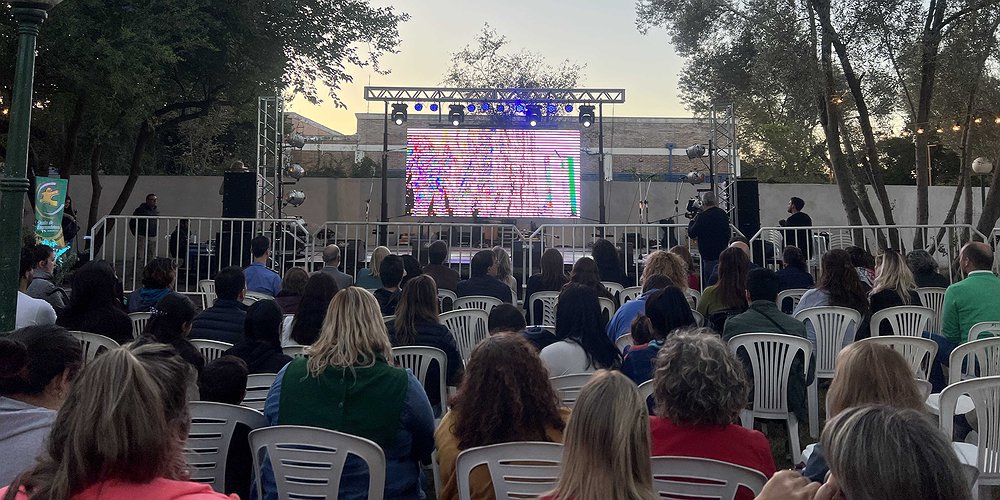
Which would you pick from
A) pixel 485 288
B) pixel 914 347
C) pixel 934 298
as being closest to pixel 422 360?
pixel 485 288

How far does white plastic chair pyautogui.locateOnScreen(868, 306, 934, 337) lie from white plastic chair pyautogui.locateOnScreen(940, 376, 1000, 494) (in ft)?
6.64

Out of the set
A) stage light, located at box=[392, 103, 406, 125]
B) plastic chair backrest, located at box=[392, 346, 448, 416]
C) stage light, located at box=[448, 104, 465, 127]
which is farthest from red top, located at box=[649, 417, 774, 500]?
stage light, located at box=[448, 104, 465, 127]

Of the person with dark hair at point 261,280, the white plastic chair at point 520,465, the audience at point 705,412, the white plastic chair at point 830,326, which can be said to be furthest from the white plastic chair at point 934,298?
the person with dark hair at point 261,280

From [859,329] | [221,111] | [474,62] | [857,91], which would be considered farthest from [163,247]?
[859,329]

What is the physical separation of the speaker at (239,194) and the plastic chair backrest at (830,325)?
29.6ft

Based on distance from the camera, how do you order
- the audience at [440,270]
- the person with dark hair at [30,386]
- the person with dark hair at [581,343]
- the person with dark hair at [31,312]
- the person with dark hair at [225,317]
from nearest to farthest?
the person with dark hair at [30,386] → the person with dark hair at [581,343] → the person with dark hair at [31,312] → the person with dark hair at [225,317] → the audience at [440,270]

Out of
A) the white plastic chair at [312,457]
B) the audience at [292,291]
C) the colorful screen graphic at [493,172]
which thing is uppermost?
the colorful screen graphic at [493,172]

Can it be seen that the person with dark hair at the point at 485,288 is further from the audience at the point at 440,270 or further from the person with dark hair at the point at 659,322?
the person with dark hair at the point at 659,322

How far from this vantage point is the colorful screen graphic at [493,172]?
569 inches

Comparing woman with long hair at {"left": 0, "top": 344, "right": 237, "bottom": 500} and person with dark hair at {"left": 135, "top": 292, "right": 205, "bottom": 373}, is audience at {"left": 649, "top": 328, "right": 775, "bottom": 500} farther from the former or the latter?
Answer: person with dark hair at {"left": 135, "top": 292, "right": 205, "bottom": 373}

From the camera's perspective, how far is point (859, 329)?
5094 mm

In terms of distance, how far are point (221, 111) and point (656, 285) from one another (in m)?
15.0

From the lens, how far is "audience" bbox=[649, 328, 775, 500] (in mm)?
2383

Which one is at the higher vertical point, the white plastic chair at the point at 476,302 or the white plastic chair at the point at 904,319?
the white plastic chair at the point at 476,302
